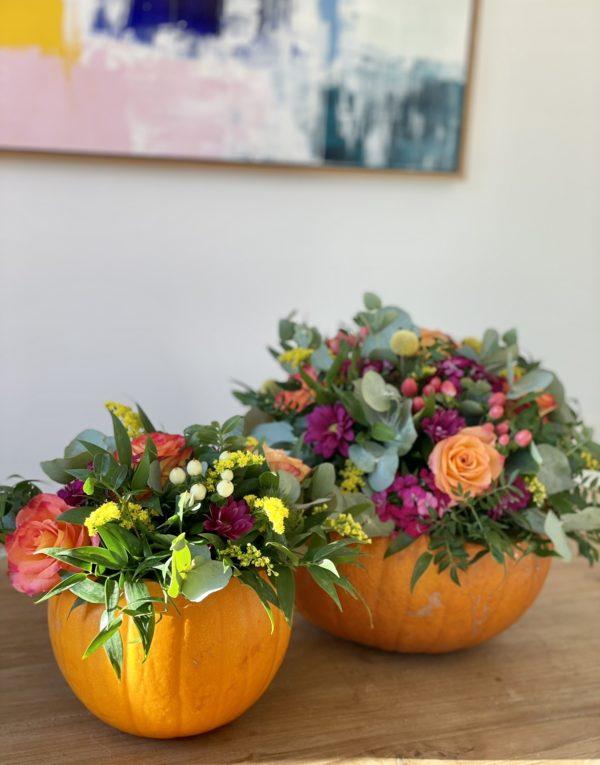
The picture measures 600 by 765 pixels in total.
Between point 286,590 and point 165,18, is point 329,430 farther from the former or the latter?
point 165,18

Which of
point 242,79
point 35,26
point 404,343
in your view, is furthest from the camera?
point 242,79

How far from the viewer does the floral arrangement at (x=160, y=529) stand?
91 centimetres

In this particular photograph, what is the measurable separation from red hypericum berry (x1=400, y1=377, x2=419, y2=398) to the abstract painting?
1.13 meters

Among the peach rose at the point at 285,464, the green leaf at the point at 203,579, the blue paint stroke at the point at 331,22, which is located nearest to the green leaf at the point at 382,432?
the peach rose at the point at 285,464

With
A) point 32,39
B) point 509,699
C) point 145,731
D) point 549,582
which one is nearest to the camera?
point 145,731

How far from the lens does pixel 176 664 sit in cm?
98

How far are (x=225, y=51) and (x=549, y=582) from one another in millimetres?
1346

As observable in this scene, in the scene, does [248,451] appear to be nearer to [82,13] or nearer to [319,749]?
[319,749]

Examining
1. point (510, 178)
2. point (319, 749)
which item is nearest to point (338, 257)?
point (510, 178)

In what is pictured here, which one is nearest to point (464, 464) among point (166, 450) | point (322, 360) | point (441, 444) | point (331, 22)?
point (441, 444)

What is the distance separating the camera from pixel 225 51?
6.91ft

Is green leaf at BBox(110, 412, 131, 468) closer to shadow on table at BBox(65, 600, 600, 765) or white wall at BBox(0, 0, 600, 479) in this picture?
shadow on table at BBox(65, 600, 600, 765)

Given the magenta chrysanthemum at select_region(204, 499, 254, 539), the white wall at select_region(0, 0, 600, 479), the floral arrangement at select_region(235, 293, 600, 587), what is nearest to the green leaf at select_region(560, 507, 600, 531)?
the floral arrangement at select_region(235, 293, 600, 587)

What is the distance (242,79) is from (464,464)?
132 cm
